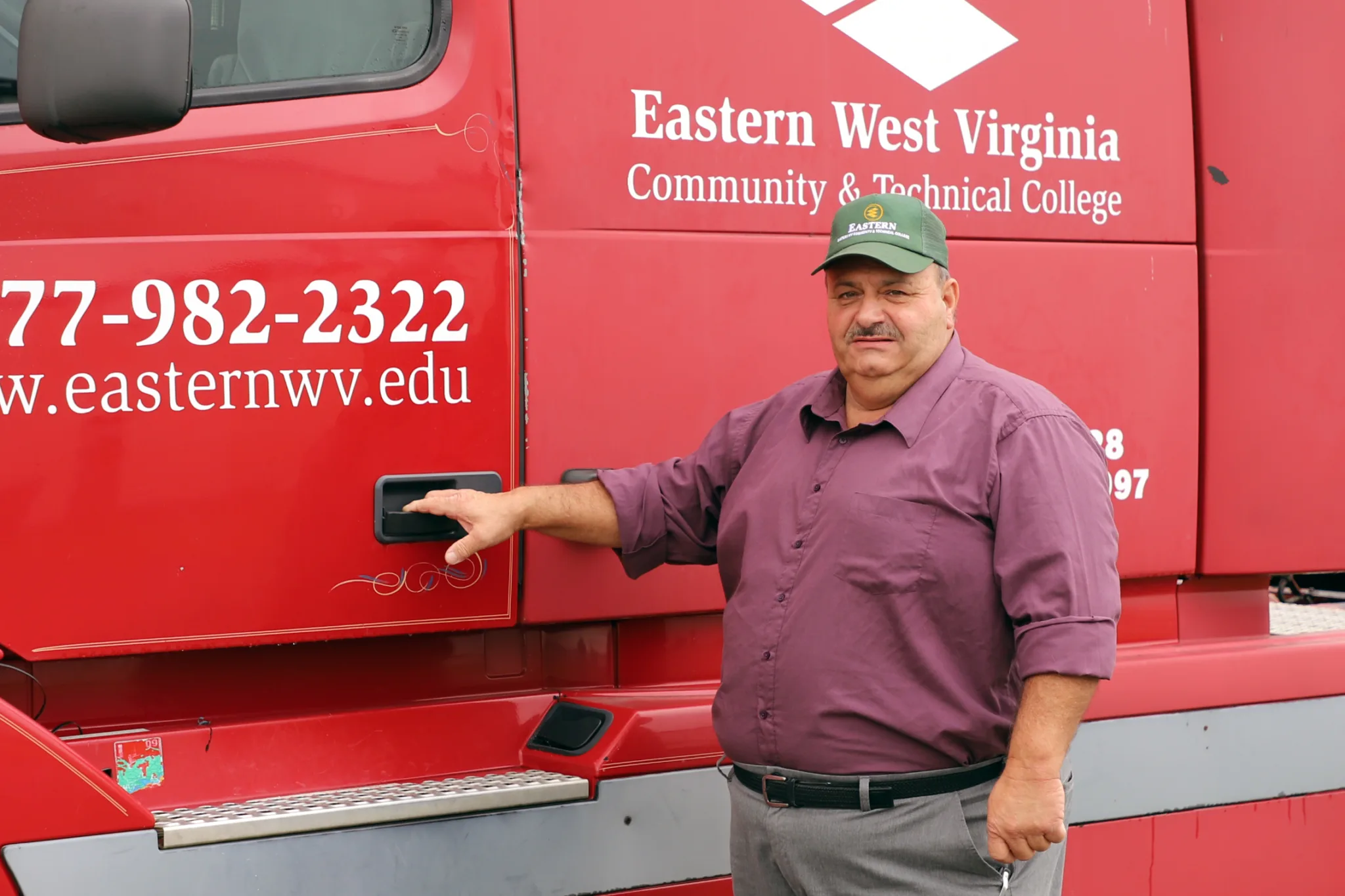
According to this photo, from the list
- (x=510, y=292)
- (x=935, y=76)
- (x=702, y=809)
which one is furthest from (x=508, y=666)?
(x=935, y=76)

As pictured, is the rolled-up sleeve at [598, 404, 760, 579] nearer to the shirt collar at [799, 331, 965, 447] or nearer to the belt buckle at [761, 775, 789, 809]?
the shirt collar at [799, 331, 965, 447]

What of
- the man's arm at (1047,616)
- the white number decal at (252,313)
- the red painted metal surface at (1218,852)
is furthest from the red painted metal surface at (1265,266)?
the white number decal at (252,313)

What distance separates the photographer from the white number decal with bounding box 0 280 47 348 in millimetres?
2135

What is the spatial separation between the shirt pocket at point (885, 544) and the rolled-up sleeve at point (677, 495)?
1.13 ft

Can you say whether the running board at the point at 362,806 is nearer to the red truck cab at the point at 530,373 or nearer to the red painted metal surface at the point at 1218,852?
the red truck cab at the point at 530,373

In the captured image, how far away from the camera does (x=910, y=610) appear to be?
2.15m

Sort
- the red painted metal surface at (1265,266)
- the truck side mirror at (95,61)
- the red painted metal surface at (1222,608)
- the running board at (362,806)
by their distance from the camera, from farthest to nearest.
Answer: the red painted metal surface at (1222,608), the red painted metal surface at (1265,266), the running board at (362,806), the truck side mirror at (95,61)

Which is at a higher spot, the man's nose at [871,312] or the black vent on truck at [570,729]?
the man's nose at [871,312]

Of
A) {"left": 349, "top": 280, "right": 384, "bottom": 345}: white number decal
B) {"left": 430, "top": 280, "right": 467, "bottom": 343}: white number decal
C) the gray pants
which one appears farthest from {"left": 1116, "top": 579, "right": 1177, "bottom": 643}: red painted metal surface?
{"left": 349, "top": 280, "right": 384, "bottom": 345}: white number decal

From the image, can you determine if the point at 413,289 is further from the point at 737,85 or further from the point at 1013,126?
the point at 1013,126

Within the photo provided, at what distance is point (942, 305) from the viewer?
2305mm

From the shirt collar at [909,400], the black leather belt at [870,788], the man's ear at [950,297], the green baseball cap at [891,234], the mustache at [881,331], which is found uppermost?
the green baseball cap at [891,234]

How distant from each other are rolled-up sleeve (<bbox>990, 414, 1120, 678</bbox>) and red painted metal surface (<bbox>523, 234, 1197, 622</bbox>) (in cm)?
59

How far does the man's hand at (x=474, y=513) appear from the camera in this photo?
7.57 feet
